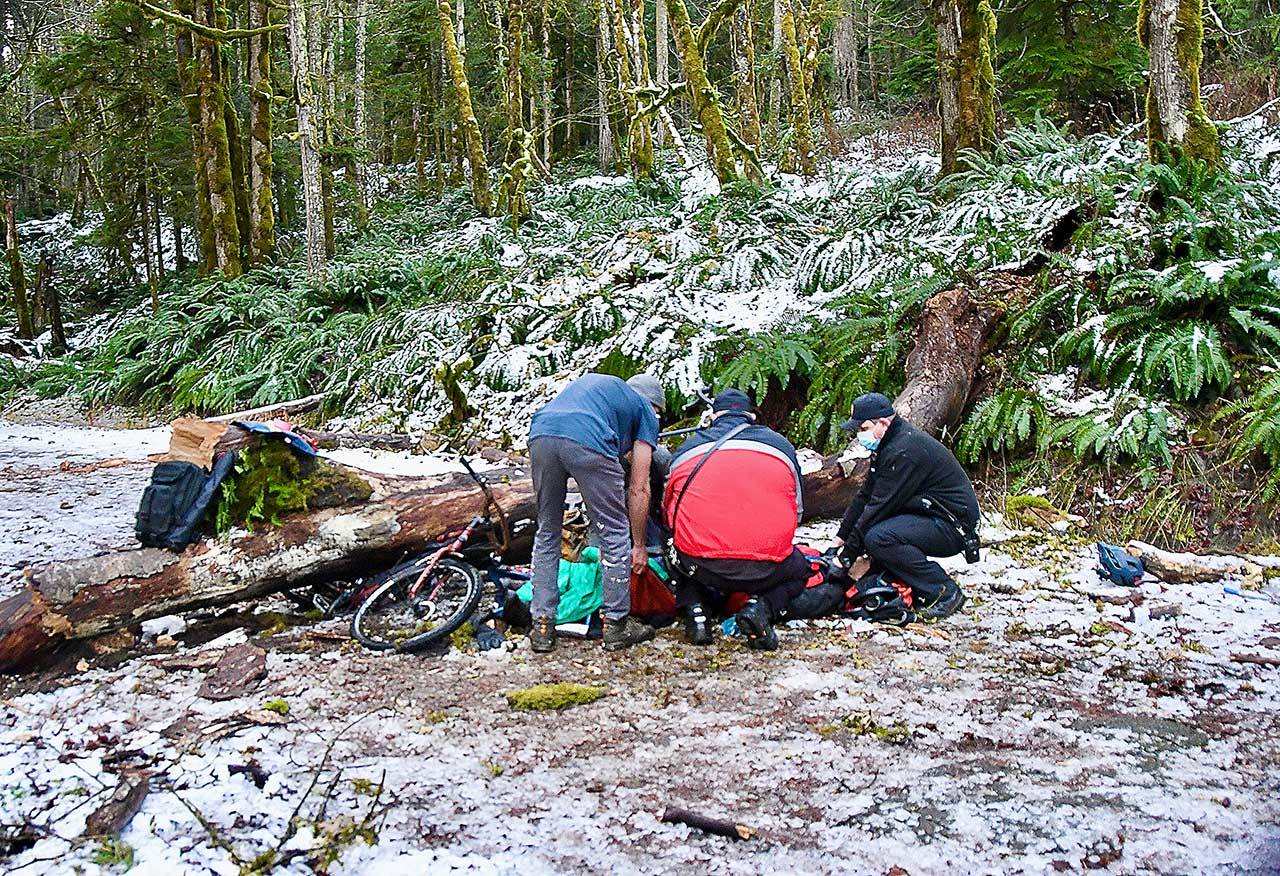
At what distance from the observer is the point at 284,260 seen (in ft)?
60.0

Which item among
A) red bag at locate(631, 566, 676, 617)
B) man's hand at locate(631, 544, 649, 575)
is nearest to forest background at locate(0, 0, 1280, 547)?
red bag at locate(631, 566, 676, 617)

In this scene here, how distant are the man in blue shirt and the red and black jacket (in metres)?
0.29

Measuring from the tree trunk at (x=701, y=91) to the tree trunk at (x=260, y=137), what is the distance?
7.82 m

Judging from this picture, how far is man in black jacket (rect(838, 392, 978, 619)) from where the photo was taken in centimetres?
520

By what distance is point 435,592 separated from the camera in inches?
205

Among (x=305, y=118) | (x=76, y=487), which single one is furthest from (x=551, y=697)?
(x=305, y=118)

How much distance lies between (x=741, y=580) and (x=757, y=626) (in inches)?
10.8

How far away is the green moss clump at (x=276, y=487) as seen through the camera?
5.14 meters

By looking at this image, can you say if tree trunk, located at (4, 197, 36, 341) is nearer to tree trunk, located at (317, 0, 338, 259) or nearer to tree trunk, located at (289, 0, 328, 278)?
tree trunk, located at (317, 0, 338, 259)

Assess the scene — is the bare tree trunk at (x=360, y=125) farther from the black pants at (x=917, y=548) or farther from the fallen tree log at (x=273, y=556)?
the black pants at (x=917, y=548)

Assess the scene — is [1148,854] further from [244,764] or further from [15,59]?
[15,59]

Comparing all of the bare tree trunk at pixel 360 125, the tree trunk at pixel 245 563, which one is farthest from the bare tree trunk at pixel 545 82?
the tree trunk at pixel 245 563

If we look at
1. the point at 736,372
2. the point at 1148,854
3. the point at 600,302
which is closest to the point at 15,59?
the point at 600,302

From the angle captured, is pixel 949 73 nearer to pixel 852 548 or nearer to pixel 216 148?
pixel 852 548
